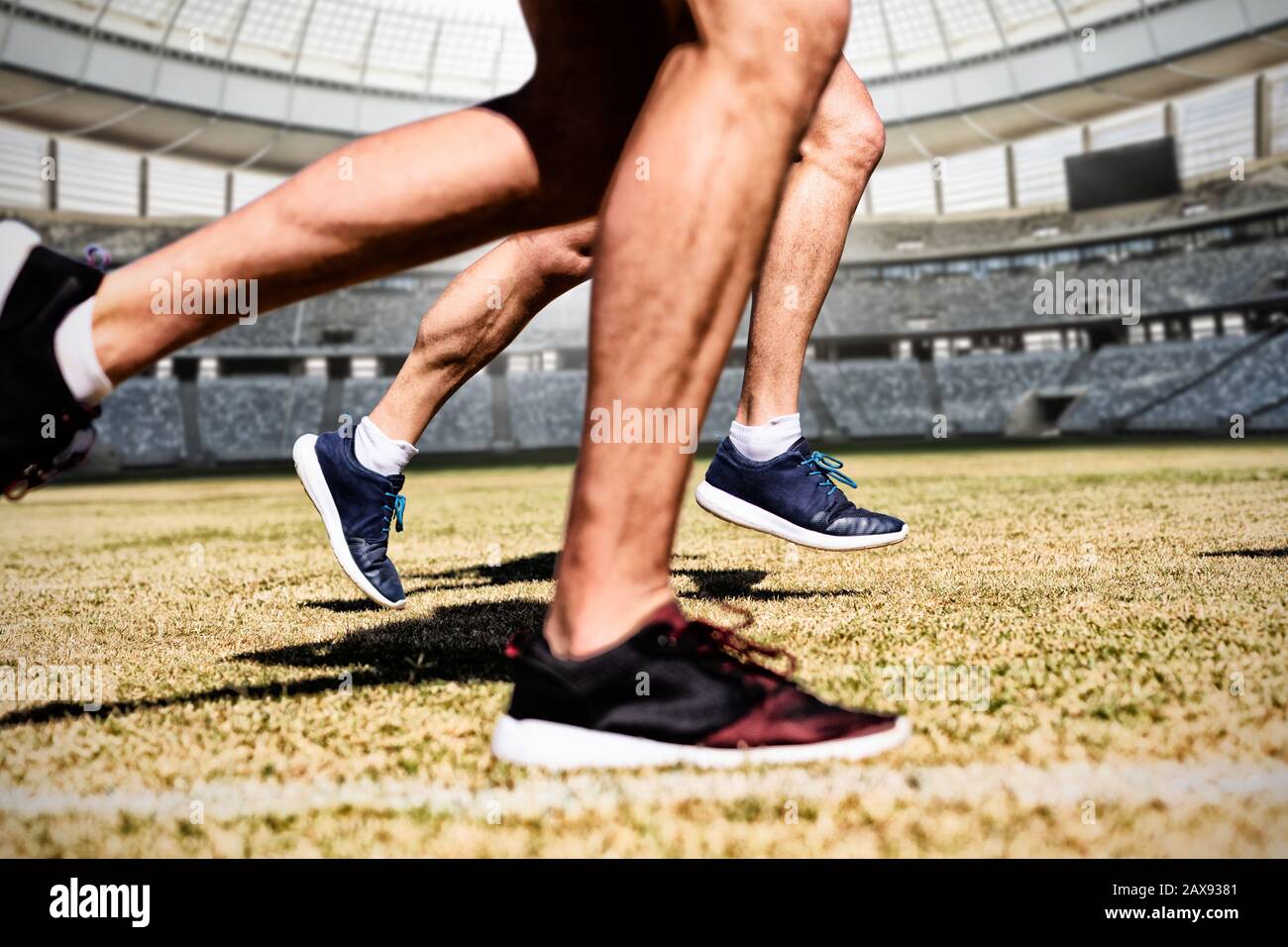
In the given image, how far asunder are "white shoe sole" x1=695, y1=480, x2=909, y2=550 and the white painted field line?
102cm

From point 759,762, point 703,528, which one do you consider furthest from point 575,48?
point 703,528

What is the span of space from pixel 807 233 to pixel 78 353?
1.51 m

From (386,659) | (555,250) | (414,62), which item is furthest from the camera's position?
(414,62)

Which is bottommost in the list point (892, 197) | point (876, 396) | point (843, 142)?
point (843, 142)

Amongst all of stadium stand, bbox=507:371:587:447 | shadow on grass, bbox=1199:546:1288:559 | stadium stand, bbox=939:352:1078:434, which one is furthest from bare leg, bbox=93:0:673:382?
stadium stand, bbox=939:352:1078:434

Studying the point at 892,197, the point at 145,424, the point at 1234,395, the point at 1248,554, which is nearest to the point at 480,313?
the point at 1248,554

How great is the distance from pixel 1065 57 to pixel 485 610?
1198 inches

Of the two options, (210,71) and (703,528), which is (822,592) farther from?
(210,71)

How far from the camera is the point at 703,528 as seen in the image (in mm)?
4938

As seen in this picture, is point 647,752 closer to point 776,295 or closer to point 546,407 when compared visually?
point 776,295

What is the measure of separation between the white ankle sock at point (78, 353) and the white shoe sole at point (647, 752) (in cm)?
74

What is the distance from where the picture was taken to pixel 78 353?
115 centimetres

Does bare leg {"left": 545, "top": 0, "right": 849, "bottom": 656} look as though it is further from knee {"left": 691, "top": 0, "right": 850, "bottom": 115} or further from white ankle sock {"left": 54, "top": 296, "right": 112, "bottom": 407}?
white ankle sock {"left": 54, "top": 296, "right": 112, "bottom": 407}
